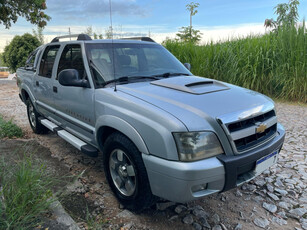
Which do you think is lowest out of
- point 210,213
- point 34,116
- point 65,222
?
point 210,213

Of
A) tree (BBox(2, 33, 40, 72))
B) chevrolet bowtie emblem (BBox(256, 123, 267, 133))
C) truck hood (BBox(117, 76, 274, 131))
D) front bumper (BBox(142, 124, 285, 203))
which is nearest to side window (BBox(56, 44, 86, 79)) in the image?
truck hood (BBox(117, 76, 274, 131))

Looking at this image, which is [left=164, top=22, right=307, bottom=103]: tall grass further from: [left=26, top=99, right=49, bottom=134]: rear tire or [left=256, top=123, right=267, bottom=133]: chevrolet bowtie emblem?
[left=256, top=123, right=267, bottom=133]: chevrolet bowtie emblem

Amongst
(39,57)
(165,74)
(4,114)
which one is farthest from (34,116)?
(165,74)

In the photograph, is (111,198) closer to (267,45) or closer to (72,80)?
(72,80)

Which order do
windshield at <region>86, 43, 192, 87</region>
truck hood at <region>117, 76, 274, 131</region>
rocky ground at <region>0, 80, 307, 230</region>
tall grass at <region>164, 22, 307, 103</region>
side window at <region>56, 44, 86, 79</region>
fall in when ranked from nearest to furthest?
truck hood at <region>117, 76, 274, 131</region>, rocky ground at <region>0, 80, 307, 230</region>, windshield at <region>86, 43, 192, 87</region>, side window at <region>56, 44, 86, 79</region>, tall grass at <region>164, 22, 307, 103</region>

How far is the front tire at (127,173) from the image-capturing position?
2.32 metres

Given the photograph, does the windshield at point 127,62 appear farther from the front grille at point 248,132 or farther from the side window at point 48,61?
the front grille at point 248,132

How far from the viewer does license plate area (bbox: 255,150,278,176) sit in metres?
2.38

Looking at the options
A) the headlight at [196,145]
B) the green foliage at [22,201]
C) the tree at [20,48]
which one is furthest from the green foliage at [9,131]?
the tree at [20,48]

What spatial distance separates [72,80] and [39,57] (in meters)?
2.27

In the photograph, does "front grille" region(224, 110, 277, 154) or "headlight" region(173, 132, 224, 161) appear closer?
"headlight" region(173, 132, 224, 161)

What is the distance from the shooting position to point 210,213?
8.73 feet

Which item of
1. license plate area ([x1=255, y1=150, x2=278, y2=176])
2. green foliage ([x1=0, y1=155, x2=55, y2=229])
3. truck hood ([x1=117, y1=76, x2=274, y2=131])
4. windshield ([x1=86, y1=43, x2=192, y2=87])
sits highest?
windshield ([x1=86, y1=43, x2=192, y2=87])

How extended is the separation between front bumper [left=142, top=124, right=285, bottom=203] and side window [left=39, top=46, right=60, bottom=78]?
2.74 metres
